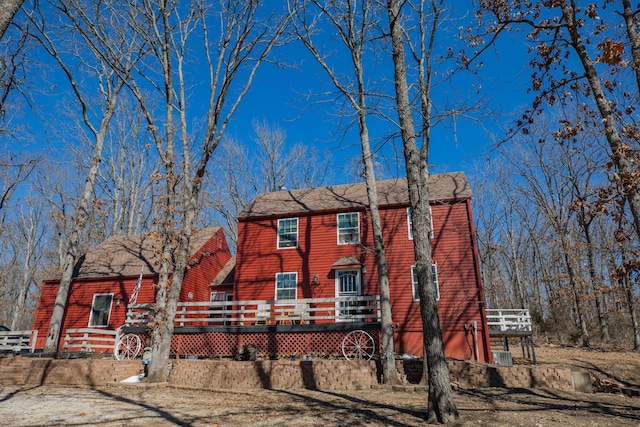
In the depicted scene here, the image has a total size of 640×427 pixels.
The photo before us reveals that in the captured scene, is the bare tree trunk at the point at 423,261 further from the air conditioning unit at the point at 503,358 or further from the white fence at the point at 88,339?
the white fence at the point at 88,339

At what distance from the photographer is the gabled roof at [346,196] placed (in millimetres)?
15977

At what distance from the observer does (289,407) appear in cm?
816

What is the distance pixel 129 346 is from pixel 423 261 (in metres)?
11.9

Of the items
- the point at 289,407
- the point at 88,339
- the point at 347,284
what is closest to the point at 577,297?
the point at 347,284

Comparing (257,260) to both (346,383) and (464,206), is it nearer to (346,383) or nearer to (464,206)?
(346,383)

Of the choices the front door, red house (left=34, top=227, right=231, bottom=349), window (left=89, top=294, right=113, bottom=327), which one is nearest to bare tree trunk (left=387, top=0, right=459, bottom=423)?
the front door

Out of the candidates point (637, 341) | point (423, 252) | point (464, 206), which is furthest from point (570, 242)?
point (423, 252)

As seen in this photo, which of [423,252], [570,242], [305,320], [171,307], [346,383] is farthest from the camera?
[570,242]

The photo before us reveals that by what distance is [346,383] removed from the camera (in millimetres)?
10578

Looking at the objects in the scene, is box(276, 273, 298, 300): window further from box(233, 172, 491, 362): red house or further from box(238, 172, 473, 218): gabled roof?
box(238, 172, 473, 218): gabled roof

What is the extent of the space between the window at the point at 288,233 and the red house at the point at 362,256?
44mm

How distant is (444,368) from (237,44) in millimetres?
11746

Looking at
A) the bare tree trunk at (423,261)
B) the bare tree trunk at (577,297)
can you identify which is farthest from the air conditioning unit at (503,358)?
the bare tree trunk at (423,261)

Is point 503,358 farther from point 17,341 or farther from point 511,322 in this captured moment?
point 17,341
